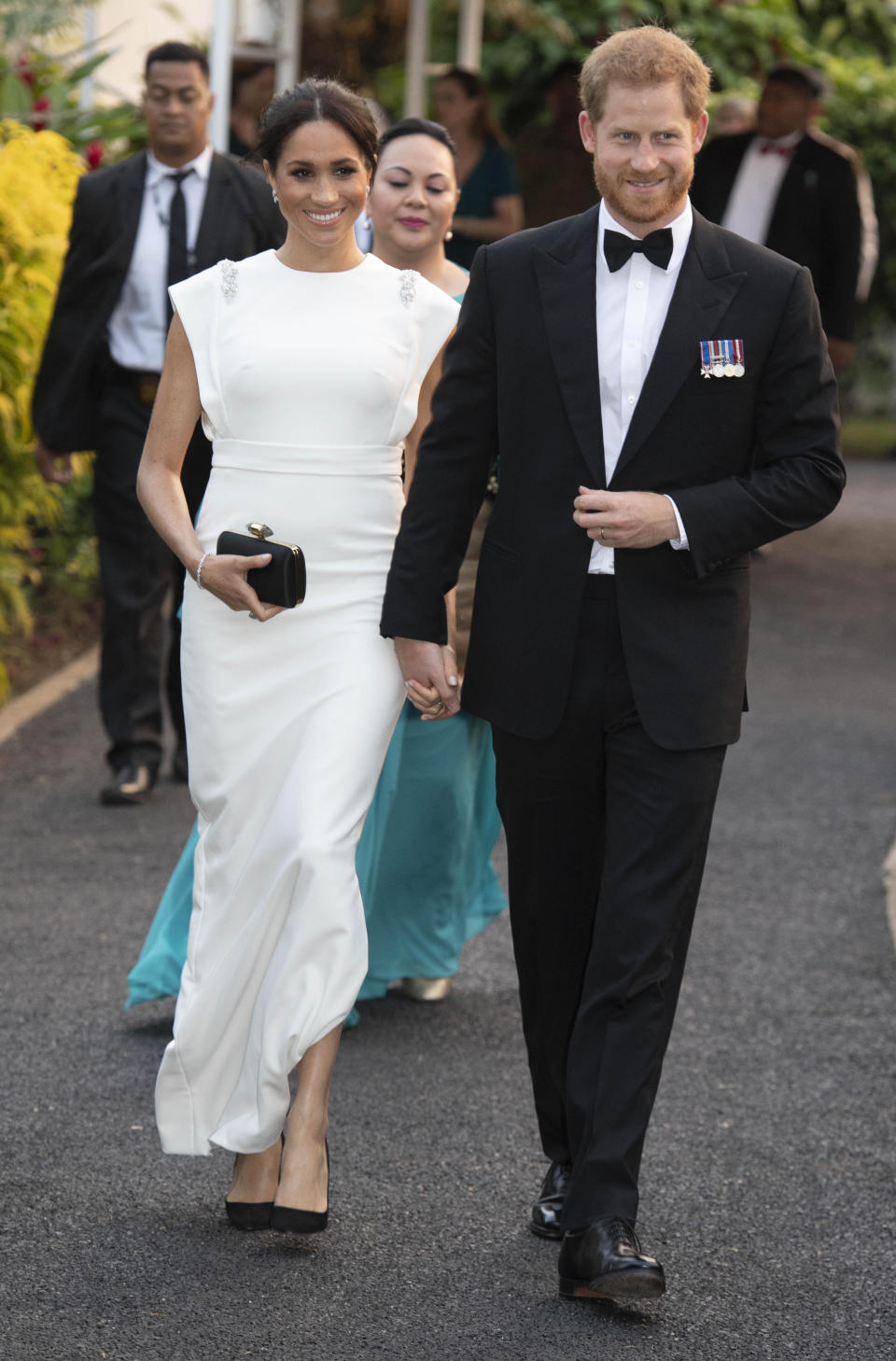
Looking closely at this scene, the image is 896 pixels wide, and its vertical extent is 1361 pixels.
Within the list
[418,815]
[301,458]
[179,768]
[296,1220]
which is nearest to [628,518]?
Result: [301,458]

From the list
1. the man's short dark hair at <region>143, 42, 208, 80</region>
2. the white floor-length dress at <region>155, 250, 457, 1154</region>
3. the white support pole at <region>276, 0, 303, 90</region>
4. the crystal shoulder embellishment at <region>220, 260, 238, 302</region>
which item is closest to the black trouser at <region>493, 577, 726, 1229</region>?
the white floor-length dress at <region>155, 250, 457, 1154</region>

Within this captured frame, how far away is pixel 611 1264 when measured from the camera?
3.45m

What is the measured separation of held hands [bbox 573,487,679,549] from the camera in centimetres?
345

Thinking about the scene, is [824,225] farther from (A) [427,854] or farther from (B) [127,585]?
(A) [427,854]

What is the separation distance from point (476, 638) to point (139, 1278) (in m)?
1.34

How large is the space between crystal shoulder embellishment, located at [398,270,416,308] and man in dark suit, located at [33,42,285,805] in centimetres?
284

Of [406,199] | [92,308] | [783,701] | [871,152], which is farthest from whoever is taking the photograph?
[871,152]

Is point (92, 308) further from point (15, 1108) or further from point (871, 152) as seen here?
point (871, 152)

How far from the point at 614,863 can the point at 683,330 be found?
97cm

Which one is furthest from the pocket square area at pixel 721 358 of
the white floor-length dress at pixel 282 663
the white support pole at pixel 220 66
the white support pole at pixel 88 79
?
the white support pole at pixel 88 79

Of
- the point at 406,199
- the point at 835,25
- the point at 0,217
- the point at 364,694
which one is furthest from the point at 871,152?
the point at 364,694

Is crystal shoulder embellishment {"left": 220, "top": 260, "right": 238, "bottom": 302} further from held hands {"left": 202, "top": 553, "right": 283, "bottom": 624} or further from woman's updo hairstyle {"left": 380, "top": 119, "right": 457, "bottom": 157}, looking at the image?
woman's updo hairstyle {"left": 380, "top": 119, "right": 457, "bottom": 157}

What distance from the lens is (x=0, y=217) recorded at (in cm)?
767

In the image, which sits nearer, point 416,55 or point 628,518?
point 628,518
